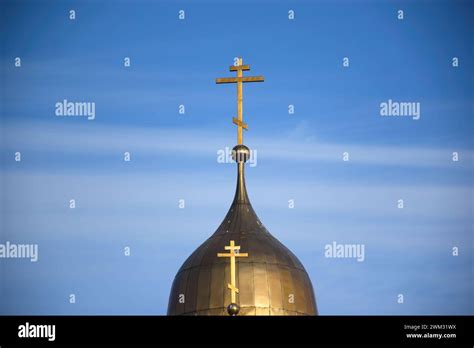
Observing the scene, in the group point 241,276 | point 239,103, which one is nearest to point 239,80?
point 239,103

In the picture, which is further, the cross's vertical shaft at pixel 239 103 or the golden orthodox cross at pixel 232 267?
the cross's vertical shaft at pixel 239 103

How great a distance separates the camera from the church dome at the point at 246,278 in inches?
2056

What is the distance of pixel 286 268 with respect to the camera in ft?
176

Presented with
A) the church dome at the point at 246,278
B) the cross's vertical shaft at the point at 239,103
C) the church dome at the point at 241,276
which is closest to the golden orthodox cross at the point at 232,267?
the church dome at the point at 241,276

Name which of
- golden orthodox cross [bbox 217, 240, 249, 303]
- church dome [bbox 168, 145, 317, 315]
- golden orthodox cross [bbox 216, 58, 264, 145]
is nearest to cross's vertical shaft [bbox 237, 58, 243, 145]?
golden orthodox cross [bbox 216, 58, 264, 145]

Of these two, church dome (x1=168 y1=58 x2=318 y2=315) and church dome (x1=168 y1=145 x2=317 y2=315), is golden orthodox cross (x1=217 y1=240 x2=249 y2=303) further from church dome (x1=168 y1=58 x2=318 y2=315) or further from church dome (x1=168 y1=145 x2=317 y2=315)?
church dome (x1=168 y1=145 x2=317 y2=315)

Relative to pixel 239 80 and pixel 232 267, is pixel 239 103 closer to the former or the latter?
pixel 239 80

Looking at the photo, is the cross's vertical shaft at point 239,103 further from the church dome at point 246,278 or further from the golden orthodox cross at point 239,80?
the church dome at point 246,278

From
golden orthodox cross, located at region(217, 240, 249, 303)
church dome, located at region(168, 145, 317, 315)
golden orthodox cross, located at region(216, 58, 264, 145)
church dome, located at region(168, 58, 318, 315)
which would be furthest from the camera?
golden orthodox cross, located at region(216, 58, 264, 145)

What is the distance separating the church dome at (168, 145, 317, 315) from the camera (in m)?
52.2

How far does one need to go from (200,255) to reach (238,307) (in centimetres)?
341
